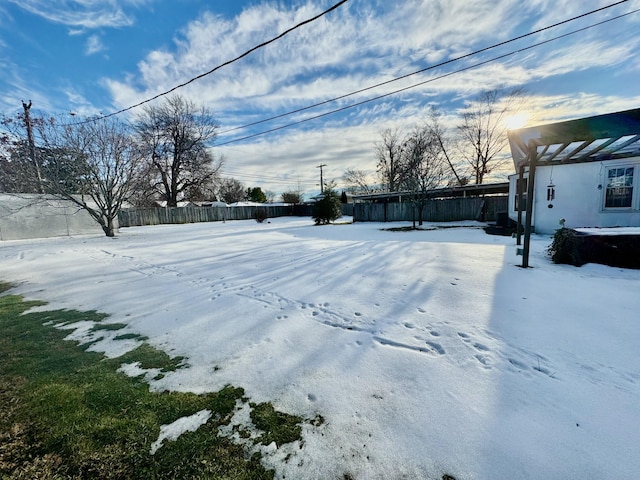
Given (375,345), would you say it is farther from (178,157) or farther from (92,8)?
(178,157)

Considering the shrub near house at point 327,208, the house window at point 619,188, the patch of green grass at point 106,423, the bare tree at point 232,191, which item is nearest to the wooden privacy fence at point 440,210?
the shrub near house at point 327,208

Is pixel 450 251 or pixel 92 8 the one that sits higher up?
pixel 92 8

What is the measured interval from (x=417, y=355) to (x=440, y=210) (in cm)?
1726

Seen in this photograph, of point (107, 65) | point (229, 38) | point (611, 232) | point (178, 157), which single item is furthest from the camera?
point (178, 157)

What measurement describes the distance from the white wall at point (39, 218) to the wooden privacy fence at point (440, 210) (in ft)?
60.3

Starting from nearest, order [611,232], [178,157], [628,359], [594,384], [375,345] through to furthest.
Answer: [594,384] < [628,359] < [375,345] < [611,232] < [178,157]

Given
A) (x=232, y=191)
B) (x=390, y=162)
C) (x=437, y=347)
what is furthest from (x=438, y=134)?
(x=232, y=191)

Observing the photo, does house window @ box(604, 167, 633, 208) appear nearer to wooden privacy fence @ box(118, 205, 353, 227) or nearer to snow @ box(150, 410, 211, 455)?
snow @ box(150, 410, 211, 455)

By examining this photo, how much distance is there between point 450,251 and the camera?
7.36m

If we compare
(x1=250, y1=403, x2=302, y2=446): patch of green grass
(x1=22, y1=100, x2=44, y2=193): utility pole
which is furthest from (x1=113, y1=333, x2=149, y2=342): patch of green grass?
(x1=22, y1=100, x2=44, y2=193): utility pole

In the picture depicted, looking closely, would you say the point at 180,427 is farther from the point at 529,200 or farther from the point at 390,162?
the point at 390,162

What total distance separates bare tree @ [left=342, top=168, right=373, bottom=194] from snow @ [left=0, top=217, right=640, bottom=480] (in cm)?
3290

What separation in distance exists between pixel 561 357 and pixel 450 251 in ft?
16.9

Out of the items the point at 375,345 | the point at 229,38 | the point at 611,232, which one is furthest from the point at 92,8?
the point at 611,232
